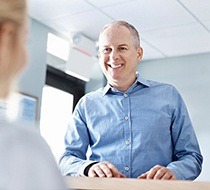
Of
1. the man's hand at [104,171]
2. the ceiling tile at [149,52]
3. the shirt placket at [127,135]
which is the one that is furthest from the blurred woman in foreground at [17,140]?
the ceiling tile at [149,52]

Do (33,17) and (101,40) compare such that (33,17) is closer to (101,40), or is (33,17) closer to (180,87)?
(180,87)

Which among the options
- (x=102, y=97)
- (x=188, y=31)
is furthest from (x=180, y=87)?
(x=102, y=97)

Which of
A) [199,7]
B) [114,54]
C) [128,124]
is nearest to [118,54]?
[114,54]

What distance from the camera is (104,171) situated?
1.24 metres

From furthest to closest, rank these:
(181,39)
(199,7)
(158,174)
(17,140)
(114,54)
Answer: (181,39)
(199,7)
(114,54)
(158,174)
(17,140)

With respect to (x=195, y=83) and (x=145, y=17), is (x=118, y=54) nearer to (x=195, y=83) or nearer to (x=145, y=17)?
(x=145, y=17)

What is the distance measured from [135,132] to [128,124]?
0.04m

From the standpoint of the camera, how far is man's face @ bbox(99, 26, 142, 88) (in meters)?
1.71

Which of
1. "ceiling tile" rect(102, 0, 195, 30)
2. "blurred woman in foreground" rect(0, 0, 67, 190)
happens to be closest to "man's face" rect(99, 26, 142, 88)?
"blurred woman in foreground" rect(0, 0, 67, 190)

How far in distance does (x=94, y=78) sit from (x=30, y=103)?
3.66ft

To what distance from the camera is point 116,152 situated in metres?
1.58

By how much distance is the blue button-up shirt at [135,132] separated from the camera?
1.56 metres

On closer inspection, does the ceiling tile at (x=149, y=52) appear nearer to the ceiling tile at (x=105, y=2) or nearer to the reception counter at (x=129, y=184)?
the ceiling tile at (x=105, y=2)

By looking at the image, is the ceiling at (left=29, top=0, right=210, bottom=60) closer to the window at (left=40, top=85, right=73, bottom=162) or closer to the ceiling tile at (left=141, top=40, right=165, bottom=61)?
the ceiling tile at (left=141, top=40, right=165, bottom=61)
